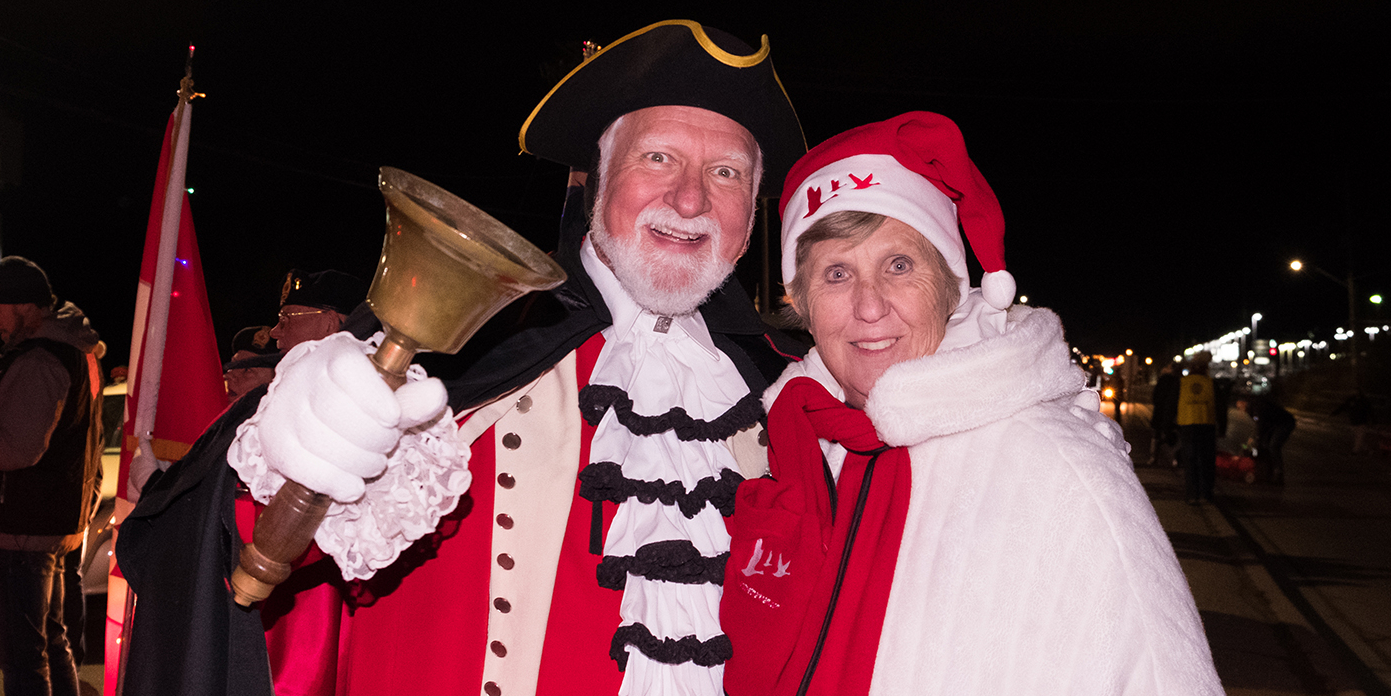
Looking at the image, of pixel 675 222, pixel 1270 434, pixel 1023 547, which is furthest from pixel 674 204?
pixel 1270 434

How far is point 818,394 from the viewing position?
1863 mm

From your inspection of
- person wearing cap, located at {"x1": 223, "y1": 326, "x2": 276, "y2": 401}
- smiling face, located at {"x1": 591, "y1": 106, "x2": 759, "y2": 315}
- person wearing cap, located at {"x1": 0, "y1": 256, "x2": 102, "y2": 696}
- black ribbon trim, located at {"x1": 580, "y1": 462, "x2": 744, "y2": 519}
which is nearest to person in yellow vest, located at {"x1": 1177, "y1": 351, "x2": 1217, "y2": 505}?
person wearing cap, located at {"x1": 223, "y1": 326, "x2": 276, "y2": 401}

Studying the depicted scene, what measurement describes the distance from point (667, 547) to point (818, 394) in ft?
1.51

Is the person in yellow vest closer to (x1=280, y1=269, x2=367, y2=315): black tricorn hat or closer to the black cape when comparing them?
(x1=280, y1=269, x2=367, y2=315): black tricorn hat

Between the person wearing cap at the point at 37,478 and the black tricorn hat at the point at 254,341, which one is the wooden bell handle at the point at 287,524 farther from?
the black tricorn hat at the point at 254,341

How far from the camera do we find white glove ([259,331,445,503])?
137 centimetres

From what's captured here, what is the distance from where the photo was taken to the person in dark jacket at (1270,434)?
44.3 feet

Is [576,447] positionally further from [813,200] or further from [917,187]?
[917,187]

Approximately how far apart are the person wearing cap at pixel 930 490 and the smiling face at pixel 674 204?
212 millimetres

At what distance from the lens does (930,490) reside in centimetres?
170

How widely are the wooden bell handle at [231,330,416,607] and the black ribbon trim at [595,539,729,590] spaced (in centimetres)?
68

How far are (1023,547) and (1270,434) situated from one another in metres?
15.2

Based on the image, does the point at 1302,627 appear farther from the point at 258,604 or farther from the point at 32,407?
the point at 32,407

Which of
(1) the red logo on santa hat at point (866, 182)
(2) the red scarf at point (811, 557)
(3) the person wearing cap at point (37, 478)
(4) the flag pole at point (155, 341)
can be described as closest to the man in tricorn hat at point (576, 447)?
(2) the red scarf at point (811, 557)
